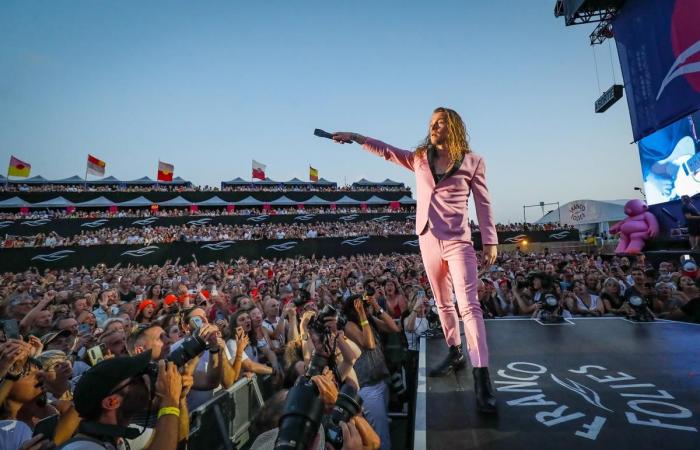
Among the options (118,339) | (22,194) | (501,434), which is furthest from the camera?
(22,194)

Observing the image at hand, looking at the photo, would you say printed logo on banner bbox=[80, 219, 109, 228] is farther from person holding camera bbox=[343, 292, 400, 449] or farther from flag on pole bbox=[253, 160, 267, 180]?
person holding camera bbox=[343, 292, 400, 449]

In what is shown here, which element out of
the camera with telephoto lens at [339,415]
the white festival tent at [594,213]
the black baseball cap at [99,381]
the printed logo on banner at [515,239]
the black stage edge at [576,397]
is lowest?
the black stage edge at [576,397]

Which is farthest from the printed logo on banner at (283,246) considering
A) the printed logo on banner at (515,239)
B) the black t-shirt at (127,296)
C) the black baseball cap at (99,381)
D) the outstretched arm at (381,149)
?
the black baseball cap at (99,381)

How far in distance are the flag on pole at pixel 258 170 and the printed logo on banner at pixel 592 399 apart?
40.2m

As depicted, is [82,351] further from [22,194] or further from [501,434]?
[22,194]

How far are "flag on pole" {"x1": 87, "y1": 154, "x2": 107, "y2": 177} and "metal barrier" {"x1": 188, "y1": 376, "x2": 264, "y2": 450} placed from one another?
37.9 m

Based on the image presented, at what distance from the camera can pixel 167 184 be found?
43.4 metres

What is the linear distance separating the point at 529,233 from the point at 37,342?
25.8m

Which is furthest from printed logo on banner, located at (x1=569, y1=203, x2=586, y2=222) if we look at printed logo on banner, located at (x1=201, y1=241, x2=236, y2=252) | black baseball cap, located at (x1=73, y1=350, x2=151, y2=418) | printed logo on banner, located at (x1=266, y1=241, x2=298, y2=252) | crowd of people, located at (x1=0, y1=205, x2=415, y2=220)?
black baseball cap, located at (x1=73, y1=350, x2=151, y2=418)

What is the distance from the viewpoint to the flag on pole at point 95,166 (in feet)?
108

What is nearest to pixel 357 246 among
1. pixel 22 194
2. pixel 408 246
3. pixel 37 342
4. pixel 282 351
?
pixel 408 246

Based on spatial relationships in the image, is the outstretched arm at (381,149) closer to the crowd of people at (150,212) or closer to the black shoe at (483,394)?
the black shoe at (483,394)

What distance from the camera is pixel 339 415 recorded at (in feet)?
4.59

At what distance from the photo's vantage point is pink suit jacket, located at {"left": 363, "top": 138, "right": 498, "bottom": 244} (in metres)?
2.47
